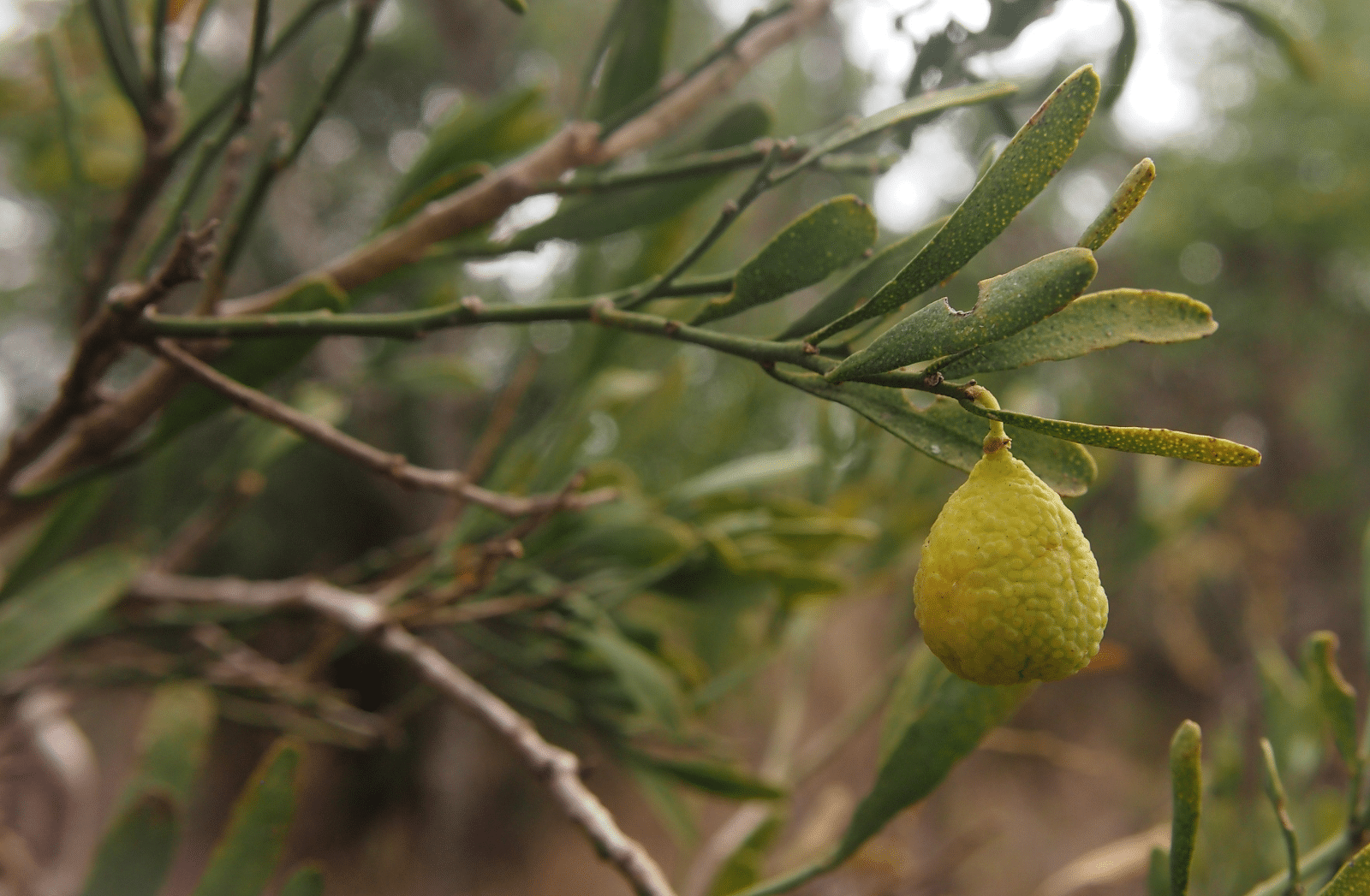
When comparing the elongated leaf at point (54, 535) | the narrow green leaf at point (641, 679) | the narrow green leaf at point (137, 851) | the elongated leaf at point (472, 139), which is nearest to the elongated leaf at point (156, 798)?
the narrow green leaf at point (137, 851)

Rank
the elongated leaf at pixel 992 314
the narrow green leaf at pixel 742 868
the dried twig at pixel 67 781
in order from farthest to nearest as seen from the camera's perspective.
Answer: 1. the dried twig at pixel 67 781
2. the narrow green leaf at pixel 742 868
3. the elongated leaf at pixel 992 314

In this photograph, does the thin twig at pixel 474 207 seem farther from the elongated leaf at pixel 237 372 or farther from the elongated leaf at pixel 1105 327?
the elongated leaf at pixel 1105 327

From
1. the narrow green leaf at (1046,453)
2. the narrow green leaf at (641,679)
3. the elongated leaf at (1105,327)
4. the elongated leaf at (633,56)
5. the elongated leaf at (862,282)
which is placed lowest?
the narrow green leaf at (641,679)

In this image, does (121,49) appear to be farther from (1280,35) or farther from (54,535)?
(1280,35)

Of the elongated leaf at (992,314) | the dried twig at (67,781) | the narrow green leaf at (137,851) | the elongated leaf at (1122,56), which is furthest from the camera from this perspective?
the dried twig at (67,781)

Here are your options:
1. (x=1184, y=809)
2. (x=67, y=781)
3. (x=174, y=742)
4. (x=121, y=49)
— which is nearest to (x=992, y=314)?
(x=1184, y=809)

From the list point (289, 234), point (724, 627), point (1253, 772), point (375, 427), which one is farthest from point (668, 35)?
point (375, 427)

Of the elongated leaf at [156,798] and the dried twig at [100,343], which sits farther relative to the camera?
the elongated leaf at [156,798]

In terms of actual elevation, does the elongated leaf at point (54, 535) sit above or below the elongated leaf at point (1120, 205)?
above
